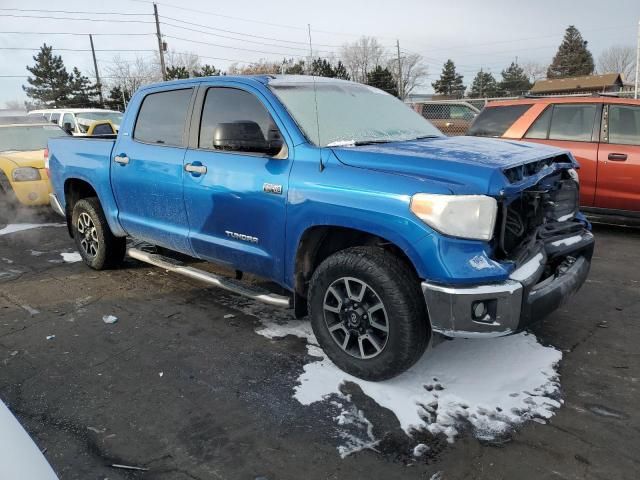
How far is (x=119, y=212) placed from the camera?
489cm

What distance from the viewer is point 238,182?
3623 millimetres

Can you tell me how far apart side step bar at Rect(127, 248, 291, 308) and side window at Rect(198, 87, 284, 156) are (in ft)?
3.25

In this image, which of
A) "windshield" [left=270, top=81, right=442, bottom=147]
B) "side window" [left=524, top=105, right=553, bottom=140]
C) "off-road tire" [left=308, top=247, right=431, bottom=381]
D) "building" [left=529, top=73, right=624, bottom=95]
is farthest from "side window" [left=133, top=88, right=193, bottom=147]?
"building" [left=529, top=73, right=624, bottom=95]

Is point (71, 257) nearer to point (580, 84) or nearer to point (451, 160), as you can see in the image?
point (451, 160)

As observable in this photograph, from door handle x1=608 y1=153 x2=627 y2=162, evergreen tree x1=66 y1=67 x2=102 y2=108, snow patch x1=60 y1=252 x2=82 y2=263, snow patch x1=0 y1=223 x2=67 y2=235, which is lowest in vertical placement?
snow patch x1=60 y1=252 x2=82 y2=263

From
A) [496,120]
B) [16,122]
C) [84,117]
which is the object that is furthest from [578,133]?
[84,117]

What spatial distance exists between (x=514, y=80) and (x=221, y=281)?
2710 inches

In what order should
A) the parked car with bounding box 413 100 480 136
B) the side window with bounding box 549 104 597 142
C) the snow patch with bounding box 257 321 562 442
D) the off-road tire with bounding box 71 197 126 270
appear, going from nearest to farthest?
the snow patch with bounding box 257 321 562 442 → the off-road tire with bounding box 71 197 126 270 → the side window with bounding box 549 104 597 142 → the parked car with bounding box 413 100 480 136

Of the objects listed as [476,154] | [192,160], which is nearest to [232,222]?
[192,160]

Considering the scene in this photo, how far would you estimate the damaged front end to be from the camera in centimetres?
268

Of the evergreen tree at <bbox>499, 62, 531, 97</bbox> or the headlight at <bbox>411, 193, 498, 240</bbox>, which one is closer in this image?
the headlight at <bbox>411, 193, 498, 240</bbox>

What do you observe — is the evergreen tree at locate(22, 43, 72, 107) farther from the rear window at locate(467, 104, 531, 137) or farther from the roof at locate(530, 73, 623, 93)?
the rear window at locate(467, 104, 531, 137)

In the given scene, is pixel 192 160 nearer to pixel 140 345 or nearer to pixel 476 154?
pixel 140 345

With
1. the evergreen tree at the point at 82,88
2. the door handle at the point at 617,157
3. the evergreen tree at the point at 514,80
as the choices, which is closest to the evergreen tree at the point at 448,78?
the evergreen tree at the point at 514,80
